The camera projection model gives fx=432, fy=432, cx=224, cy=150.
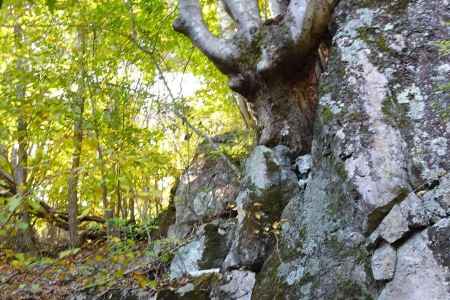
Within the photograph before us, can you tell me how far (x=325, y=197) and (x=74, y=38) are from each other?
643 cm

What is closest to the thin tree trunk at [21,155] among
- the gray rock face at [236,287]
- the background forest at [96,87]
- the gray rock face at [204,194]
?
the background forest at [96,87]

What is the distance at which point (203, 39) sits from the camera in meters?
4.92

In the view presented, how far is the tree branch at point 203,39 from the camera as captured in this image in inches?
185

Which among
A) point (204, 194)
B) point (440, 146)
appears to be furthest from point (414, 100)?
point (204, 194)

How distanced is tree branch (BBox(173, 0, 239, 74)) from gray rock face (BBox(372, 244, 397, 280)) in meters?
2.63

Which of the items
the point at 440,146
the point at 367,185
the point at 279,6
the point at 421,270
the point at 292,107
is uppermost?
the point at 279,6

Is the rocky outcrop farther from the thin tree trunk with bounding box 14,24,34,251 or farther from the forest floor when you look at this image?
the thin tree trunk with bounding box 14,24,34,251

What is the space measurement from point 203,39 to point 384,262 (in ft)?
10.5

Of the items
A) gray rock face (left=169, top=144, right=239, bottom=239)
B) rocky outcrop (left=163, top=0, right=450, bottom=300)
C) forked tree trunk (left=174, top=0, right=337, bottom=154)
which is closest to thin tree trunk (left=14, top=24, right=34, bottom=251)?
forked tree trunk (left=174, top=0, right=337, bottom=154)

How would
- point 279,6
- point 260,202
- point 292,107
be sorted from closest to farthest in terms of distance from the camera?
point 260,202, point 292,107, point 279,6

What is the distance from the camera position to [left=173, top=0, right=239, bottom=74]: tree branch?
4699 mm

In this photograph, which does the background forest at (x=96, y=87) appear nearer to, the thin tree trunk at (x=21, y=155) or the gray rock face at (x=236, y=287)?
the thin tree trunk at (x=21, y=155)

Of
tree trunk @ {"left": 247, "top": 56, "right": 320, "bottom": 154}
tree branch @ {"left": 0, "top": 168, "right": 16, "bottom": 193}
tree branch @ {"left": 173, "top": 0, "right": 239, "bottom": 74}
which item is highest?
tree branch @ {"left": 173, "top": 0, "right": 239, "bottom": 74}

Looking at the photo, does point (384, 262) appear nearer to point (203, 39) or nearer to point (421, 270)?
point (421, 270)
